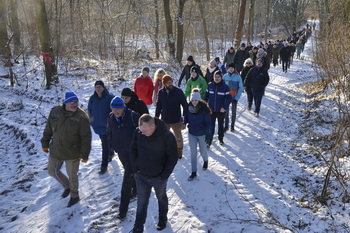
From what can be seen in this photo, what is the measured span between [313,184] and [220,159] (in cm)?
216

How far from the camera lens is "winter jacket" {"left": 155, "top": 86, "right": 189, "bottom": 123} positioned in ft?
19.7

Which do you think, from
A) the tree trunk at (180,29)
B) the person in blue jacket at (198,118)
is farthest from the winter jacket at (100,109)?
the tree trunk at (180,29)

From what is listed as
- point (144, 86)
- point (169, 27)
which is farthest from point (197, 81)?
point (169, 27)

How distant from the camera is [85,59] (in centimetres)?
1859

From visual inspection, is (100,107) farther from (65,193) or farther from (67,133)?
(65,193)

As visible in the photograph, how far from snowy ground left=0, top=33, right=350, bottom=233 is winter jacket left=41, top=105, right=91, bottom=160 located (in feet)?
3.67

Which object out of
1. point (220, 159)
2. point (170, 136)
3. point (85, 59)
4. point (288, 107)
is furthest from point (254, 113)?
point (85, 59)

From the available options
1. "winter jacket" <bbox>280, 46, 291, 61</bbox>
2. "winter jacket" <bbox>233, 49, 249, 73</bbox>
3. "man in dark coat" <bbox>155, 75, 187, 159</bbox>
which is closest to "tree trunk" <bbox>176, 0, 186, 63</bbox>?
"winter jacket" <bbox>233, 49, 249, 73</bbox>

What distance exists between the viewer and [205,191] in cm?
530

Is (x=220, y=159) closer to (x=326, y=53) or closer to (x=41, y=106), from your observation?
(x=326, y=53)

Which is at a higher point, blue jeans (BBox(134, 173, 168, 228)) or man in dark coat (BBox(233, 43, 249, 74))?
man in dark coat (BBox(233, 43, 249, 74))

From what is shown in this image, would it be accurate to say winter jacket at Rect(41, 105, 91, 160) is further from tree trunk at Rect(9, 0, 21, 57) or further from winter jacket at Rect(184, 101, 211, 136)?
tree trunk at Rect(9, 0, 21, 57)

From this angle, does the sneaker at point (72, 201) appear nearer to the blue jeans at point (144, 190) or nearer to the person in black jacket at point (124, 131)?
the person in black jacket at point (124, 131)

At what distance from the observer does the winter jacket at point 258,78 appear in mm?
9219
